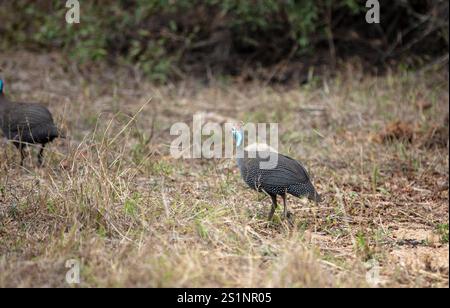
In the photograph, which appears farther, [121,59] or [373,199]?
[121,59]

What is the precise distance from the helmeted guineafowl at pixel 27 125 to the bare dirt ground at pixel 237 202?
15cm

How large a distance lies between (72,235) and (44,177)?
4.15 feet

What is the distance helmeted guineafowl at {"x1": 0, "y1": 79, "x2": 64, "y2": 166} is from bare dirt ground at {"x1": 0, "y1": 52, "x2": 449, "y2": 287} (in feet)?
0.50

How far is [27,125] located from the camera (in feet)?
17.9

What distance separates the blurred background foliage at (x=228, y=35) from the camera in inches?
345

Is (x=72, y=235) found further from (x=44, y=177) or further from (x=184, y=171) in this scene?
(x=184, y=171)

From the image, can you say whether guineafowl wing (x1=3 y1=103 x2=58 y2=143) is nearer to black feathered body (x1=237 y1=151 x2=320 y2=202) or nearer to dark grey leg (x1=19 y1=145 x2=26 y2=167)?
dark grey leg (x1=19 y1=145 x2=26 y2=167)

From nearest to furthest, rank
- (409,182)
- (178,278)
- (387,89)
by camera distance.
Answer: (178,278) → (409,182) → (387,89)

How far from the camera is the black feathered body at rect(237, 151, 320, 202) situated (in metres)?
4.38

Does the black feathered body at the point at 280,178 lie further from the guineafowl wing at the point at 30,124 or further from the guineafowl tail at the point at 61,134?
the guineafowl wing at the point at 30,124

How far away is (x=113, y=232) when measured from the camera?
4023mm

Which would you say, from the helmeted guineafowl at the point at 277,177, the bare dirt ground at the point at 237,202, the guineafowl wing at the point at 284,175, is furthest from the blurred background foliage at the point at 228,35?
the guineafowl wing at the point at 284,175
